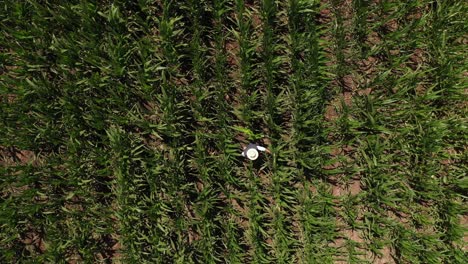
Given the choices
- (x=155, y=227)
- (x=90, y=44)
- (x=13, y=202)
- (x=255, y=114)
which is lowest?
(x=155, y=227)

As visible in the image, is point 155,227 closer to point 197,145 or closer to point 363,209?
point 197,145

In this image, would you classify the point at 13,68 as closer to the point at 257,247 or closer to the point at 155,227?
the point at 155,227

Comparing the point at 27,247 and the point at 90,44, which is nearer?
the point at 90,44

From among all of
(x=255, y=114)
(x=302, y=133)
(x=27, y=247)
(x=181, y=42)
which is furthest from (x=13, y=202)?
(x=302, y=133)

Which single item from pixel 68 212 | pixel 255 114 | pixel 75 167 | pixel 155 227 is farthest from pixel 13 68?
pixel 255 114

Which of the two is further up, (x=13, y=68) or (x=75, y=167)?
(x=13, y=68)

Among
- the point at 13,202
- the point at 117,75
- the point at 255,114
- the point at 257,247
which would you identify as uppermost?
the point at 117,75
